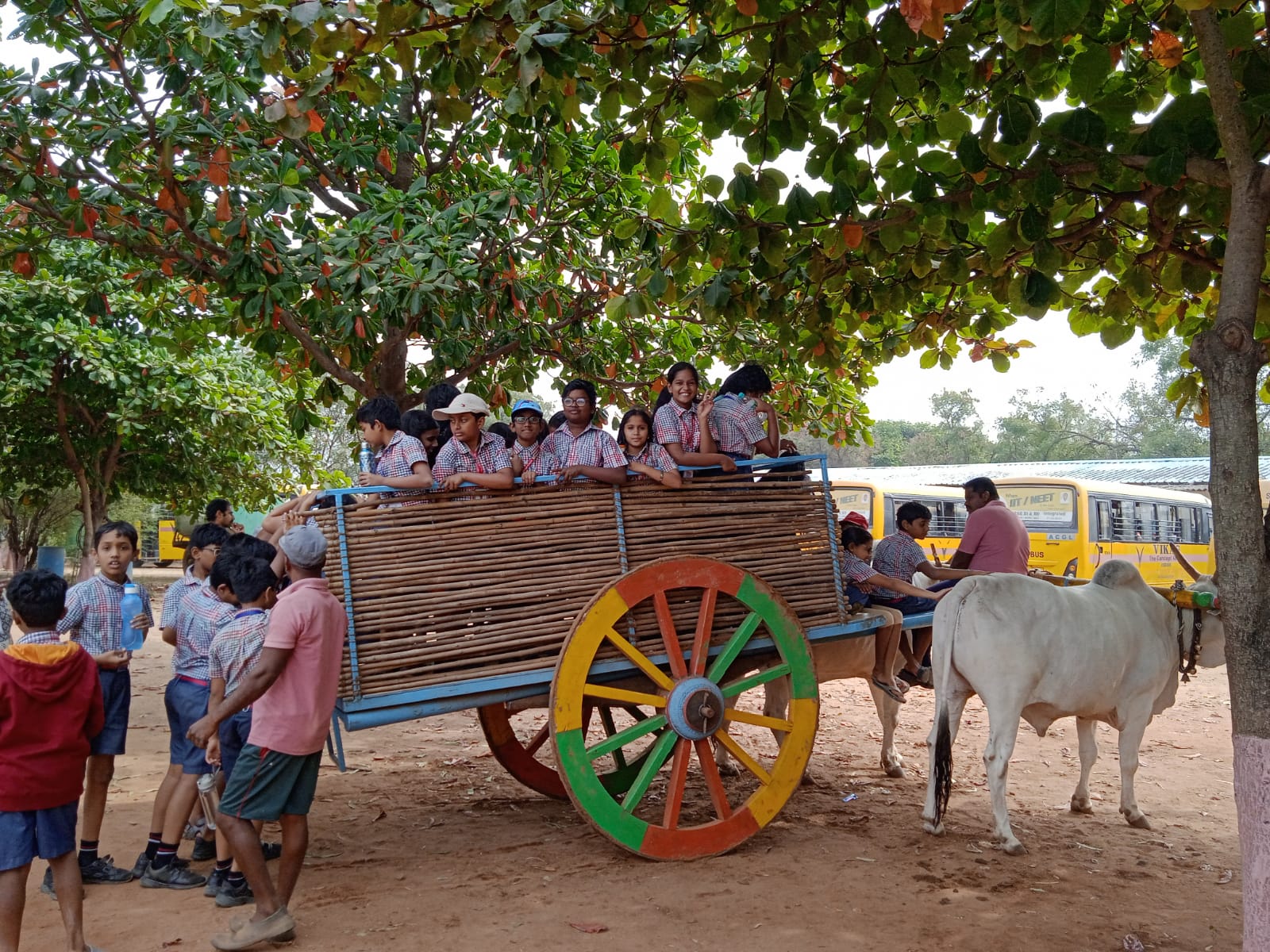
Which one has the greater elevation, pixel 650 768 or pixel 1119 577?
pixel 1119 577

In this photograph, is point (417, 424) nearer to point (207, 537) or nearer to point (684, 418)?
point (207, 537)

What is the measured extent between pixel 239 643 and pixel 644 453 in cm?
212

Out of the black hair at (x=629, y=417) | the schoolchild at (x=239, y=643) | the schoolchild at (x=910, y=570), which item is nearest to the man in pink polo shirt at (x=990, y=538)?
the schoolchild at (x=910, y=570)

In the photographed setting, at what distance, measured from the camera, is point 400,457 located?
15.4 ft

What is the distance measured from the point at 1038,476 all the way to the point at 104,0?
16.6m

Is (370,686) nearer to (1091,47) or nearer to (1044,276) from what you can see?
(1044,276)

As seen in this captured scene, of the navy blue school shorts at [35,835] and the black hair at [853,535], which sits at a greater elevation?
the black hair at [853,535]

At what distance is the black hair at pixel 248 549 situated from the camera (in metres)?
4.25

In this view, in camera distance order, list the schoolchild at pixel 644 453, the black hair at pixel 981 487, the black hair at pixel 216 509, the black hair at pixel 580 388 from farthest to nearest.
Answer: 1. the black hair at pixel 981 487
2. the black hair at pixel 216 509
3. the black hair at pixel 580 388
4. the schoolchild at pixel 644 453

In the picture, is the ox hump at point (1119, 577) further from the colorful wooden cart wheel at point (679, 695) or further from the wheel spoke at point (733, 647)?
the wheel spoke at point (733, 647)

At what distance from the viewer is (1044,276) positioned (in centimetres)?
438

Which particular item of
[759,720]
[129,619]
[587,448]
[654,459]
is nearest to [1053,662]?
[759,720]

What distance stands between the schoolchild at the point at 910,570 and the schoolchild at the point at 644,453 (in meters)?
1.91

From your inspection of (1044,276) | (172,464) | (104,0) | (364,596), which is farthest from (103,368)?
(1044,276)
